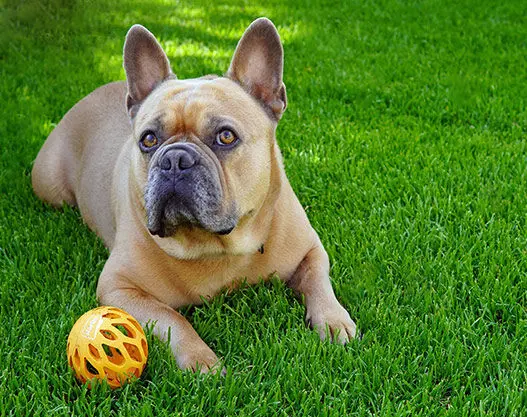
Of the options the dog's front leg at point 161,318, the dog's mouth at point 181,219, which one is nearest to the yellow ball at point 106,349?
the dog's front leg at point 161,318

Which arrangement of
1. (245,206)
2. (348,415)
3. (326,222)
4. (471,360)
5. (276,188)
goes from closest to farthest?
(348,415), (471,360), (245,206), (276,188), (326,222)

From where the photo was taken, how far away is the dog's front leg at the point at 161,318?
107 inches

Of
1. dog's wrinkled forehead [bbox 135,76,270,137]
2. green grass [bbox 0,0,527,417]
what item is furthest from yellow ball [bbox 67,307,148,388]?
dog's wrinkled forehead [bbox 135,76,270,137]

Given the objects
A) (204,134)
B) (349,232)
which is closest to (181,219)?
(204,134)

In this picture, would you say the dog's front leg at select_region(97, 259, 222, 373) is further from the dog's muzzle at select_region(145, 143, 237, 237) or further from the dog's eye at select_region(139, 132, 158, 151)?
the dog's eye at select_region(139, 132, 158, 151)

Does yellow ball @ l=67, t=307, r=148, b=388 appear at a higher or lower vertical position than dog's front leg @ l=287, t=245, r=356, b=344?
higher

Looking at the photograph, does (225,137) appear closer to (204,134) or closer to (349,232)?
(204,134)

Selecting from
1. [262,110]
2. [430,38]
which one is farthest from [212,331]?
[430,38]

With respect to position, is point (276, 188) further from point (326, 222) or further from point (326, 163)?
point (326, 163)

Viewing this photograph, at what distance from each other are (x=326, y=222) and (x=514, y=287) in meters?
1.07

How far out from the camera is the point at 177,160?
9.18 feet

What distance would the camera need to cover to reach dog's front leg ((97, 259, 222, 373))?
2.72m

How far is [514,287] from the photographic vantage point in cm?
317

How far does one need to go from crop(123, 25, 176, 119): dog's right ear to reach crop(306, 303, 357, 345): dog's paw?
48.3 inches
